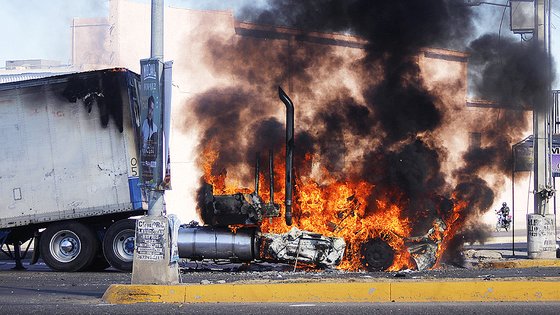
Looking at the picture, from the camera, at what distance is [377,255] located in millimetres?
14422

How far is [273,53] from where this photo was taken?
1864 centimetres

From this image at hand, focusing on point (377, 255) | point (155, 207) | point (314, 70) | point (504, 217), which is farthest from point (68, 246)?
point (504, 217)

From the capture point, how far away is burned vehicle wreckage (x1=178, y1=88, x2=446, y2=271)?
46.7 feet

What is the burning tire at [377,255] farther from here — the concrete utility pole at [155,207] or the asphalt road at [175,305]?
the concrete utility pole at [155,207]

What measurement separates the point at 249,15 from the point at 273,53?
4.55 feet

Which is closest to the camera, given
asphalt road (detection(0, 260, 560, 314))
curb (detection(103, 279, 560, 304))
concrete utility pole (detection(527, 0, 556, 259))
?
asphalt road (detection(0, 260, 560, 314))

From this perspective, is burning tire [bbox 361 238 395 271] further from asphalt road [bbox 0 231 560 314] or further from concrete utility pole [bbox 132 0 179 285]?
concrete utility pole [bbox 132 0 179 285]

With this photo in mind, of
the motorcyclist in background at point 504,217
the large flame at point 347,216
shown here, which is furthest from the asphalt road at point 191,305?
the motorcyclist in background at point 504,217

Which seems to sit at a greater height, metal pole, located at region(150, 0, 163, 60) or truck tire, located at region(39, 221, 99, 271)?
metal pole, located at region(150, 0, 163, 60)

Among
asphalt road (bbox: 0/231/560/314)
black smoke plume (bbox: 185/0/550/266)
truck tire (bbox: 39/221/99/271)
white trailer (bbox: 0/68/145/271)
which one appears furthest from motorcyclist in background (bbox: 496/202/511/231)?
truck tire (bbox: 39/221/99/271)

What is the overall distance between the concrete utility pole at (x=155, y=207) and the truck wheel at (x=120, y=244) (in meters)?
4.84

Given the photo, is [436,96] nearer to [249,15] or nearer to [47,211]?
[249,15]

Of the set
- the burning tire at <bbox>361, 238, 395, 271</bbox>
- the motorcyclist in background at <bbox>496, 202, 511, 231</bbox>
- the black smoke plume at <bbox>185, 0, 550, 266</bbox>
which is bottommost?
the motorcyclist in background at <bbox>496, 202, 511, 231</bbox>

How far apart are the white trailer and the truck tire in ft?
0.06
